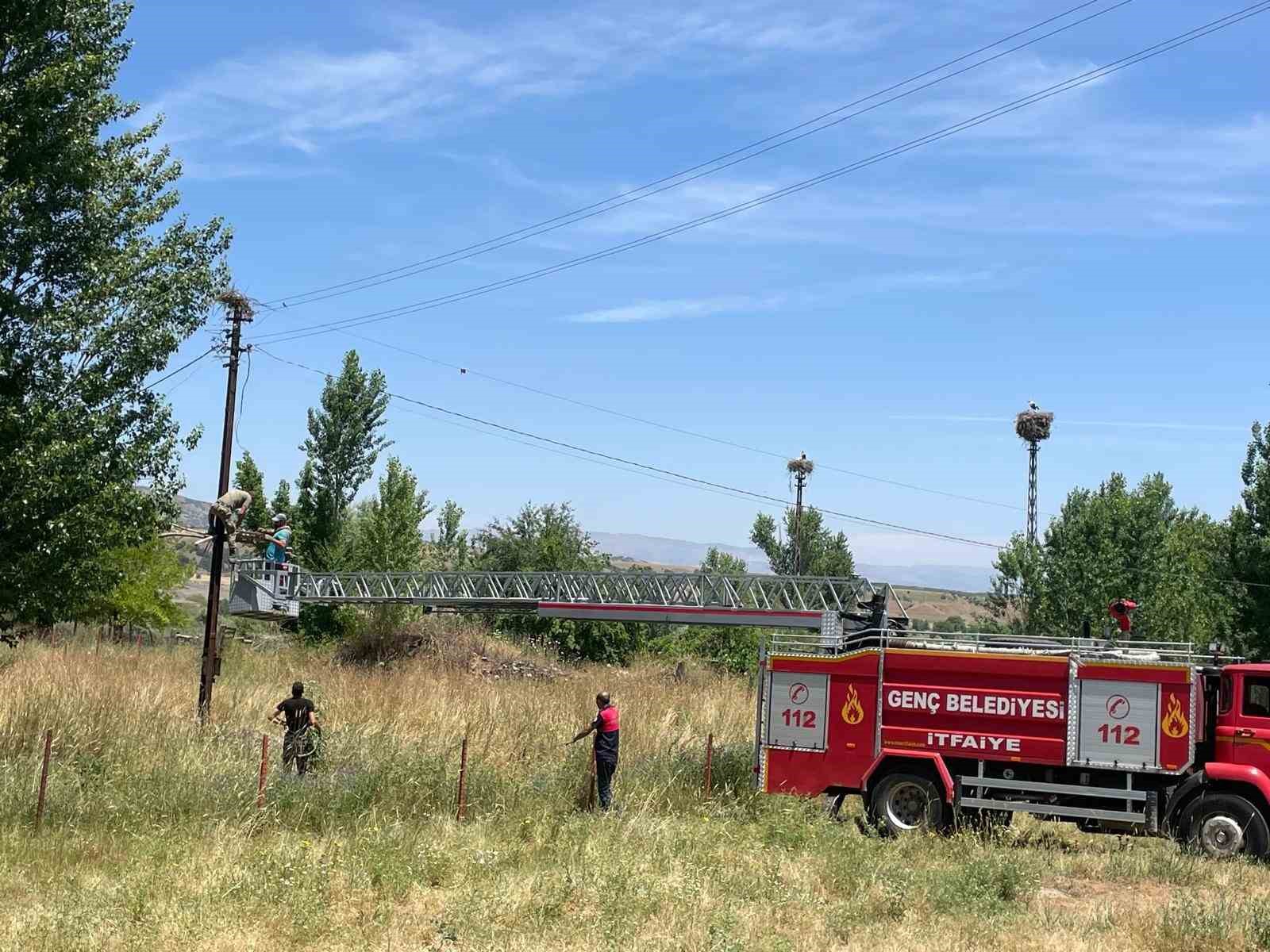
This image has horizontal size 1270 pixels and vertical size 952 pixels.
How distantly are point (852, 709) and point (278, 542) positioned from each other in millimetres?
16907

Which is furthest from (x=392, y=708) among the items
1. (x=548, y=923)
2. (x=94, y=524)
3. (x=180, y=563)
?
(x=180, y=563)

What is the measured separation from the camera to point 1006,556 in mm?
58375

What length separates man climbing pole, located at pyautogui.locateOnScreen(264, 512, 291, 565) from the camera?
29.6 m

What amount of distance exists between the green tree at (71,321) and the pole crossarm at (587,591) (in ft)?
51.6

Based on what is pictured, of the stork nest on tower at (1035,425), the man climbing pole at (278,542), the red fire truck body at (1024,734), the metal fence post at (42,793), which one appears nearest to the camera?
the metal fence post at (42,793)

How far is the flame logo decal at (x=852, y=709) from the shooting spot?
1739 cm

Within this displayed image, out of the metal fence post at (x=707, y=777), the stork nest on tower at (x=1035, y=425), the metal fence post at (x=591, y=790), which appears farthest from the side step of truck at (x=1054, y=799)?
the stork nest on tower at (x=1035, y=425)

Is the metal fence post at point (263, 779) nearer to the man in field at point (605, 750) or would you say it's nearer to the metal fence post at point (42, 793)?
the metal fence post at point (42, 793)

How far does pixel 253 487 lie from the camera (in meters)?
52.5

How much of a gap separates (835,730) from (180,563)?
1495 inches

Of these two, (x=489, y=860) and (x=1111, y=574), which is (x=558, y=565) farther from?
(x=489, y=860)

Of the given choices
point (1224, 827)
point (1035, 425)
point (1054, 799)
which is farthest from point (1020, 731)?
point (1035, 425)

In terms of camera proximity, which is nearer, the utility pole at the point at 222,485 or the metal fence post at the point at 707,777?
the metal fence post at the point at 707,777

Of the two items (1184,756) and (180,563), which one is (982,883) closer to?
(1184,756)
